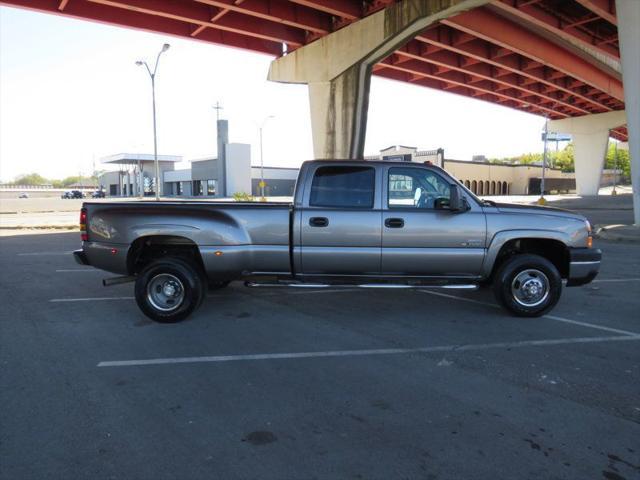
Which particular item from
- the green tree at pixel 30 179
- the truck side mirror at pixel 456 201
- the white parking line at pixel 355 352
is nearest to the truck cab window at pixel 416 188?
the truck side mirror at pixel 456 201

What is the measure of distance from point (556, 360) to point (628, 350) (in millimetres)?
896

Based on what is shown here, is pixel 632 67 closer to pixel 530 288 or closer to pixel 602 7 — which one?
pixel 602 7

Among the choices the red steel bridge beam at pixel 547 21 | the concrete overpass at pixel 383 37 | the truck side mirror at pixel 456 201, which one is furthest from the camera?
the red steel bridge beam at pixel 547 21

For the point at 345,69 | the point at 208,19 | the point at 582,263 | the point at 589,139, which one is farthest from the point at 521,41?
the point at 589,139

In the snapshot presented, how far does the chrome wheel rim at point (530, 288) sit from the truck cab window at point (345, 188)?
2.12 meters

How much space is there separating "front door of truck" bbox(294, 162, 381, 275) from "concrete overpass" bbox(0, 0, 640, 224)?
44.1 ft

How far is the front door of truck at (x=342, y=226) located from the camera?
602cm

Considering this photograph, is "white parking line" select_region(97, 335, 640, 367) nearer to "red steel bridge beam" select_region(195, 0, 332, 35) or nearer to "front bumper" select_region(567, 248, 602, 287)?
"front bumper" select_region(567, 248, 602, 287)

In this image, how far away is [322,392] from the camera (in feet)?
13.2

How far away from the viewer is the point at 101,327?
19.4 feet

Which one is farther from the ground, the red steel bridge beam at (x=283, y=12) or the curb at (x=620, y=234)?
the red steel bridge beam at (x=283, y=12)

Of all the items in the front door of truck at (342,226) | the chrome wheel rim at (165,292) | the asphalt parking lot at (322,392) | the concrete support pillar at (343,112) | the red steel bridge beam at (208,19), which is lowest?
the asphalt parking lot at (322,392)

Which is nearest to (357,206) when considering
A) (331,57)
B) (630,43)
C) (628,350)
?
(628,350)

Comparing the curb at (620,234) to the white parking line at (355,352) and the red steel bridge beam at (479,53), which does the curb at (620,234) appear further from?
the red steel bridge beam at (479,53)
